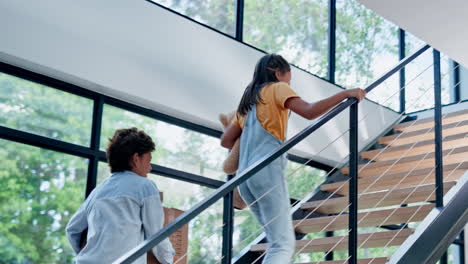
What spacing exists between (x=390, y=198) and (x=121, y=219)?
207 centimetres

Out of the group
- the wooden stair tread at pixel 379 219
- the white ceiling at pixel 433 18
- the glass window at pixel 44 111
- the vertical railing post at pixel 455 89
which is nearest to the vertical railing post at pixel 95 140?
the glass window at pixel 44 111

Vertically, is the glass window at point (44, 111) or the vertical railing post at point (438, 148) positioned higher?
the glass window at point (44, 111)

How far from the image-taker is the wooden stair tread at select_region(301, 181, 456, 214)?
A: 3.77 meters

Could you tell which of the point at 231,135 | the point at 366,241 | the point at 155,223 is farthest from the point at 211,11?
the point at 155,223

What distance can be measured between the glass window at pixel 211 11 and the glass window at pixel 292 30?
0.54 ft

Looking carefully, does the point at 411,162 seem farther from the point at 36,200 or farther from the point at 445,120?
the point at 36,200

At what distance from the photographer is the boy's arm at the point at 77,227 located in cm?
240

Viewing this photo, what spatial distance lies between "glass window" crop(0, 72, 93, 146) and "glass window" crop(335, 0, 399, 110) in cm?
280

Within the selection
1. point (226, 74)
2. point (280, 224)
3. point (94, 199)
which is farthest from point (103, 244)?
point (226, 74)

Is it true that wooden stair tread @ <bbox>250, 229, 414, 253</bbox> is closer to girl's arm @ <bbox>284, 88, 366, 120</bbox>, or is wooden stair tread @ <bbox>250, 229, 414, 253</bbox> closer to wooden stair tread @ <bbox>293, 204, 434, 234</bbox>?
wooden stair tread @ <bbox>293, 204, 434, 234</bbox>

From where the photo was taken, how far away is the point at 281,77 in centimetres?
270

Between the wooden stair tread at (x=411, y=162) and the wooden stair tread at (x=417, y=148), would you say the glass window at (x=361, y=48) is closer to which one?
the wooden stair tread at (x=417, y=148)

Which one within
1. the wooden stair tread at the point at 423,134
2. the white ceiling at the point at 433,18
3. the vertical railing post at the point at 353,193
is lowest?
the vertical railing post at the point at 353,193

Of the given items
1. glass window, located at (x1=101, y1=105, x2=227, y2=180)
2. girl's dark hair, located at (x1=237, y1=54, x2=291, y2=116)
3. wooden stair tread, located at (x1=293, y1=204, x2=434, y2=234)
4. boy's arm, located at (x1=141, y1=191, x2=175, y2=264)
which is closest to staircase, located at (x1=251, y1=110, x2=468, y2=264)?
wooden stair tread, located at (x1=293, y1=204, x2=434, y2=234)
